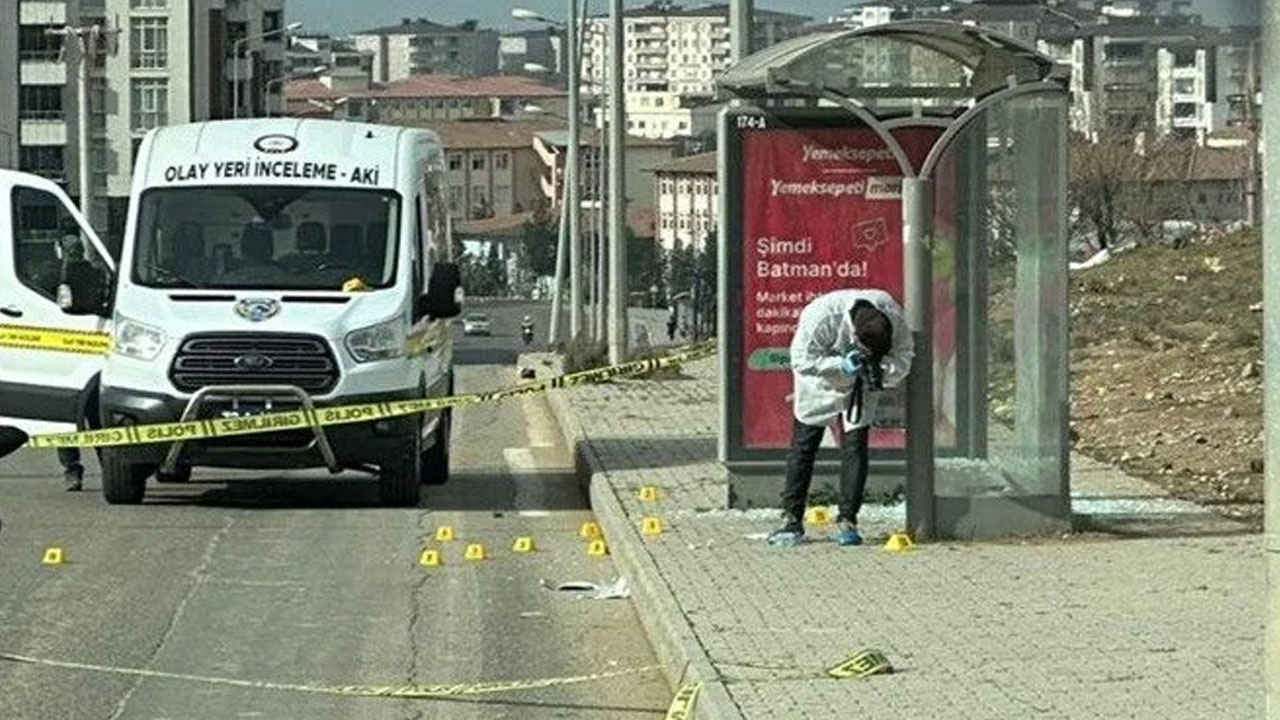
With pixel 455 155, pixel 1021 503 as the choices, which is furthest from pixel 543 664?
pixel 455 155

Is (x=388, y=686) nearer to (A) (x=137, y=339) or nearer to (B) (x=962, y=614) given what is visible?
(B) (x=962, y=614)

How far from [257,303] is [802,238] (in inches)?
161

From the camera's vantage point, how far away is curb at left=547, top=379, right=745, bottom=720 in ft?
31.5

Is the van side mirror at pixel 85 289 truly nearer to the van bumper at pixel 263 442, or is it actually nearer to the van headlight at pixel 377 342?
the van bumper at pixel 263 442

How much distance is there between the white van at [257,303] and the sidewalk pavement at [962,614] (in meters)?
2.22

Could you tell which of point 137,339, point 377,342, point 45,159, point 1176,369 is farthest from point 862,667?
point 45,159

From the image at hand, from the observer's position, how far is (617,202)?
36.3m

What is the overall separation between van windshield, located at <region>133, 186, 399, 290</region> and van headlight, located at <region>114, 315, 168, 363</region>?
19.0 inches

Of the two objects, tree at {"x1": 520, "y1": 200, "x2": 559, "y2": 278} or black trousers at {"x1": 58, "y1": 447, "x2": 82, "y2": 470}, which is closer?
black trousers at {"x1": 58, "y1": 447, "x2": 82, "y2": 470}

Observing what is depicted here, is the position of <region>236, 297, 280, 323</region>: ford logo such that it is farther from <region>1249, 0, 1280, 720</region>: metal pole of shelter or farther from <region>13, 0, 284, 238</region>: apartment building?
<region>13, 0, 284, 238</region>: apartment building

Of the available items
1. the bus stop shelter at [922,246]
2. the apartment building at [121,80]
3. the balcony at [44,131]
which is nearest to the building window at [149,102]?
the apartment building at [121,80]

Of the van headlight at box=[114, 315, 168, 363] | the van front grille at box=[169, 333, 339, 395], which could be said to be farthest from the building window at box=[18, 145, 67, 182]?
the van front grille at box=[169, 333, 339, 395]

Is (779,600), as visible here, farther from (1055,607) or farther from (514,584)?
(514,584)

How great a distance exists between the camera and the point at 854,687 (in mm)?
9773
